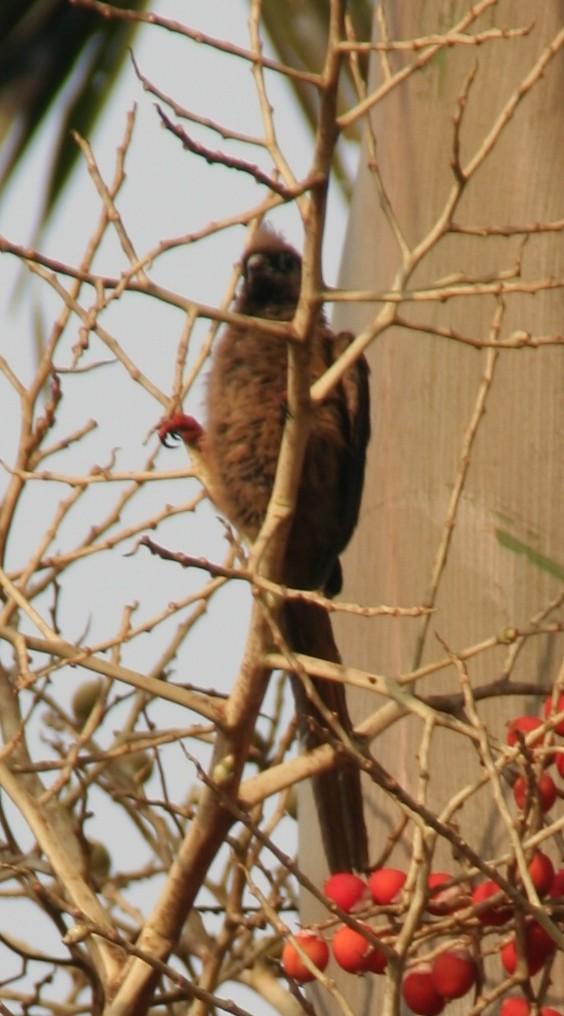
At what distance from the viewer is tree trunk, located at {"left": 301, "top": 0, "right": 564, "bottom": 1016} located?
291 centimetres

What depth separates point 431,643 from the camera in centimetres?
300

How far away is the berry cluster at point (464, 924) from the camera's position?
203 cm

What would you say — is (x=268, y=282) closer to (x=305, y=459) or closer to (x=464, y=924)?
(x=305, y=459)

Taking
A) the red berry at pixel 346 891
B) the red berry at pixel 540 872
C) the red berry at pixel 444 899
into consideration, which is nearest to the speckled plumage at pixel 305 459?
the red berry at pixel 346 891

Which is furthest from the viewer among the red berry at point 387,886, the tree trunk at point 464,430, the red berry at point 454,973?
the tree trunk at point 464,430

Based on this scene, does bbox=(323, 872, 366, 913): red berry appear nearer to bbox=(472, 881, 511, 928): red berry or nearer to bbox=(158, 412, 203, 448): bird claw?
bbox=(472, 881, 511, 928): red berry

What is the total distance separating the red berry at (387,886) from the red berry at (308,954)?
108 mm

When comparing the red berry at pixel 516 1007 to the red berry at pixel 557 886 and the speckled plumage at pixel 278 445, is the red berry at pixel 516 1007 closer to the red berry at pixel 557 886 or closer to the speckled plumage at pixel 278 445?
the red berry at pixel 557 886

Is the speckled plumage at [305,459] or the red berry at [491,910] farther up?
the speckled plumage at [305,459]

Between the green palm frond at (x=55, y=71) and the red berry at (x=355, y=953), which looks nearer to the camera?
the red berry at (x=355, y=953)

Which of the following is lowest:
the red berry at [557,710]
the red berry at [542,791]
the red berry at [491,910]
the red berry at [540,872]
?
the red berry at [491,910]

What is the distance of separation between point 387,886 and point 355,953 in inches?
4.4

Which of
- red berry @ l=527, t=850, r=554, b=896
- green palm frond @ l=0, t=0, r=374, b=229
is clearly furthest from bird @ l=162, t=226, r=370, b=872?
green palm frond @ l=0, t=0, r=374, b=229

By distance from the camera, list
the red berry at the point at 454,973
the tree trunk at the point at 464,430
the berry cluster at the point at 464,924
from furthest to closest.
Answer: the tree trunk at the point at 464,430 → the red berry at the point at 454,973 → the berry cluster at the point at 464,924
